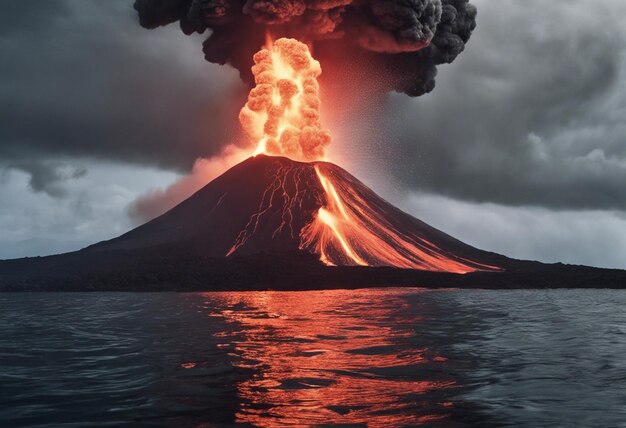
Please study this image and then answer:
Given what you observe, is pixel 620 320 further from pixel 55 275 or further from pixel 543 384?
pixel 55 275

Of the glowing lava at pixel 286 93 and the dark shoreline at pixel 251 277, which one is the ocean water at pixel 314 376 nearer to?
the dark shoreline at pixel 251 277

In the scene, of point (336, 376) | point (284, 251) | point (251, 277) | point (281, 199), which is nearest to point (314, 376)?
point (336, 376)

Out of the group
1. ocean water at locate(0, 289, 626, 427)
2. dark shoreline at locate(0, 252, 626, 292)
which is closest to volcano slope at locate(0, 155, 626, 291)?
dark shoreline at locate(0, 252, 626, 292)

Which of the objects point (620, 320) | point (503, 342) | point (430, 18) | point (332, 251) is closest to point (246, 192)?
point (332, 251)

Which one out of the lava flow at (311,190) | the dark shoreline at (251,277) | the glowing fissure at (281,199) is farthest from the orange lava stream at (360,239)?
the dark shoreline at (251,277)

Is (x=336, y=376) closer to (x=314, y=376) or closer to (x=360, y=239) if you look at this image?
(x=314, y=376)
